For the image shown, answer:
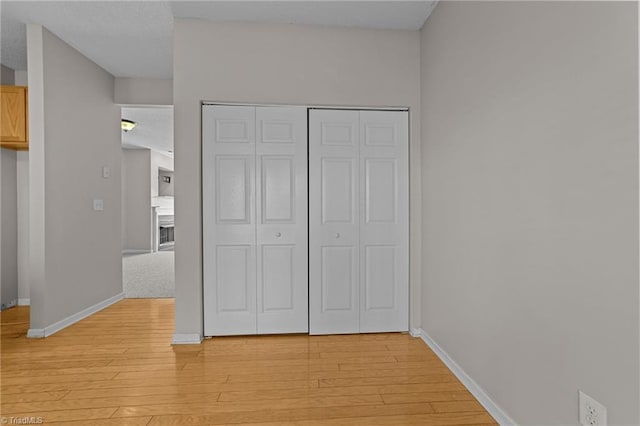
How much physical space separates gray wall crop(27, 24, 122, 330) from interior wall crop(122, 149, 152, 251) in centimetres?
426

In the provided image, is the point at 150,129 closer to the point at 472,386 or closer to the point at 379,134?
the point at 379,134

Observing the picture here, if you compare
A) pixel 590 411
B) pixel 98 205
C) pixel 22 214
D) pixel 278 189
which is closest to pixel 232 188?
pixel 278 189

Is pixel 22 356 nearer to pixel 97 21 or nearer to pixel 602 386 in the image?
pixel 97 21

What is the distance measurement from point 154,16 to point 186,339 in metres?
2.70

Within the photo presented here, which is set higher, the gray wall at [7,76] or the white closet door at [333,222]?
the gray wall at [7,76]

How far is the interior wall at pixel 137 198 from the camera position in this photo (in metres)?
8.13

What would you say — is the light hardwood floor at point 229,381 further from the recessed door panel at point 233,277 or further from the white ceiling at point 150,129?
the white ceiling at point 150,129

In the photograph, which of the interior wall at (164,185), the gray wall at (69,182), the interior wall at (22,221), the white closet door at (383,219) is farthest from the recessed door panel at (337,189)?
the interior wall at (164,185)

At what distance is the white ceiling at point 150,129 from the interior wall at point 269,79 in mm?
1779

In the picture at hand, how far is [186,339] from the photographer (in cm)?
286

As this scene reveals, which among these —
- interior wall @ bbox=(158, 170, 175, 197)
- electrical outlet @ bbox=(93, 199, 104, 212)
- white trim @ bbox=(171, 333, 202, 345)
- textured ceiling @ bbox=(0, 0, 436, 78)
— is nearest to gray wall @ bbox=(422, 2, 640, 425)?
textured ceiling @ bbox=(0, 0, 436, 78)

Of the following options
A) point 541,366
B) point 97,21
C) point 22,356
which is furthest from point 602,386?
point 97,21

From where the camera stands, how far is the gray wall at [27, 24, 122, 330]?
3.02 m

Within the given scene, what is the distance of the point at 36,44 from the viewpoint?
2994mm
